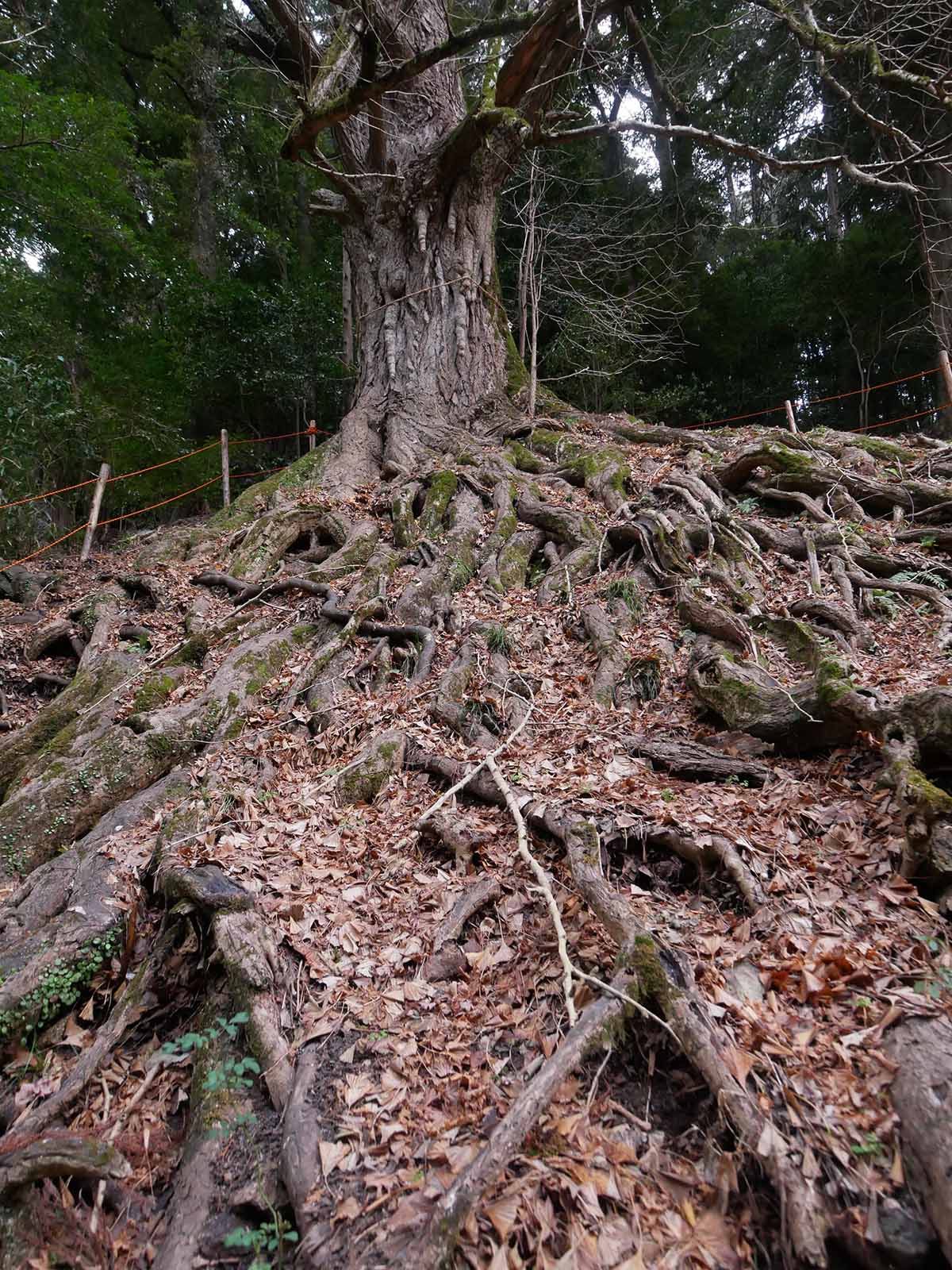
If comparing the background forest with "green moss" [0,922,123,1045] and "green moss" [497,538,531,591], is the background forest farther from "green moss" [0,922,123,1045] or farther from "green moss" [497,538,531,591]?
"green moss" [0,922,123,1045]

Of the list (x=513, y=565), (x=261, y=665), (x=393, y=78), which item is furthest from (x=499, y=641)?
(x=393, y=78)

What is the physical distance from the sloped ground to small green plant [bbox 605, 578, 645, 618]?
37mm

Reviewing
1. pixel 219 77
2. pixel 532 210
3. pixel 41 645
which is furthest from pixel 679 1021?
pixel 219 77

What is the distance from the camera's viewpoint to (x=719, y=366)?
55.4 ft

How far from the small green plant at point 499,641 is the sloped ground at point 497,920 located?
25 mm

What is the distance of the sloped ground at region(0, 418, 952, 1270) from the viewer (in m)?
1.81

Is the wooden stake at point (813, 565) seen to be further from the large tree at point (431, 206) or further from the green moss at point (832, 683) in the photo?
the large tree at point (431, 206)

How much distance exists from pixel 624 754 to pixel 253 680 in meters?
2.70

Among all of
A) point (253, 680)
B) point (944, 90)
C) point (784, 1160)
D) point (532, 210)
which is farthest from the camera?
point (532, 210)

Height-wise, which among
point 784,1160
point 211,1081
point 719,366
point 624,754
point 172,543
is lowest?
point 211,1081

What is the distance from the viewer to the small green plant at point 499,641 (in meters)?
4.93

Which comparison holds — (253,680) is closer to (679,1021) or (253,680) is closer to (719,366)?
(679,1021)

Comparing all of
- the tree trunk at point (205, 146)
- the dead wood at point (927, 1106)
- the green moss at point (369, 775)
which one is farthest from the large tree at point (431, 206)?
the tree trunk at point (205, 146)

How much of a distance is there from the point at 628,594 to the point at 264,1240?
176 inches
